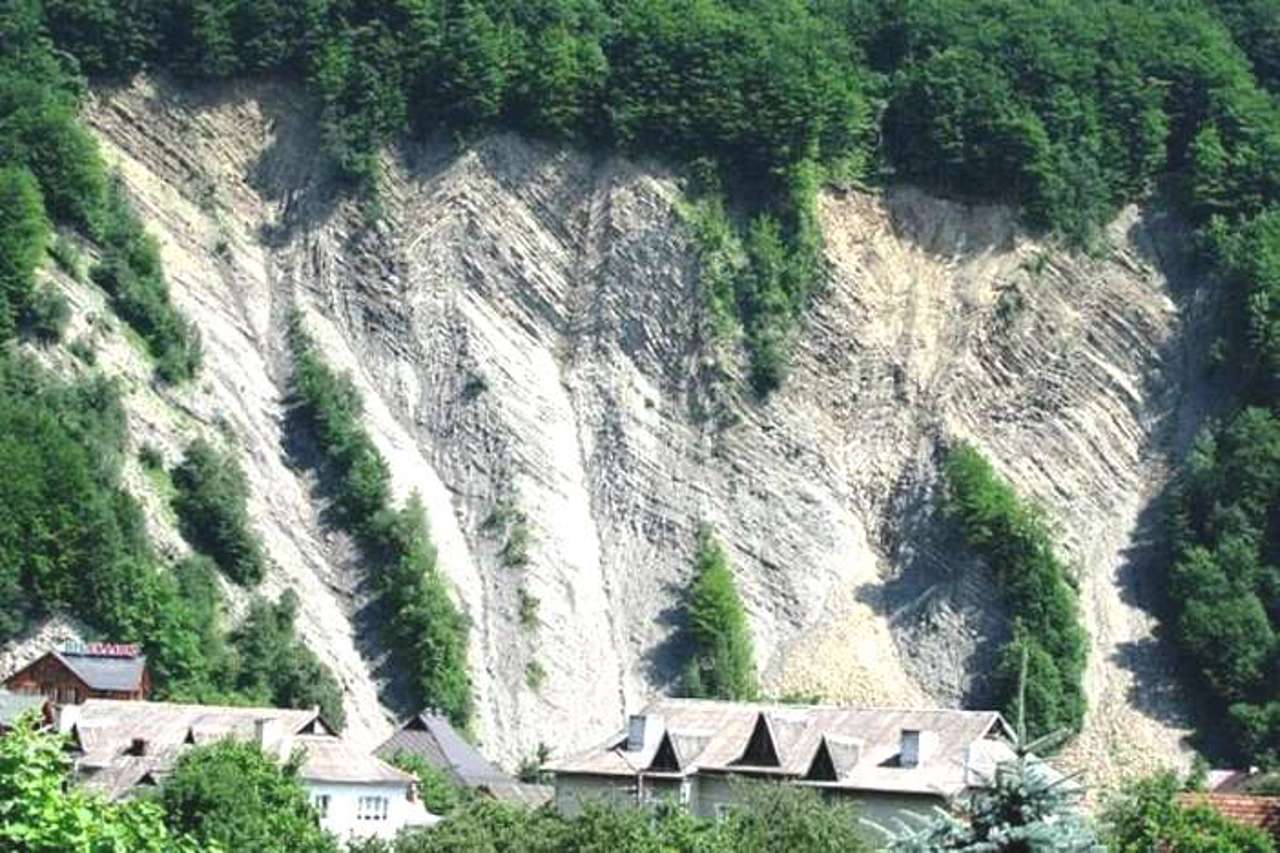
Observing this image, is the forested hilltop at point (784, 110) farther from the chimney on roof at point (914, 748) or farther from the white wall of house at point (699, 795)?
the chimney on roof at point (914, 748)

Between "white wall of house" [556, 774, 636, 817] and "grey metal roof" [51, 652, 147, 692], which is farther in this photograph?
"grey metal roof" [51, 652, 147, 692]

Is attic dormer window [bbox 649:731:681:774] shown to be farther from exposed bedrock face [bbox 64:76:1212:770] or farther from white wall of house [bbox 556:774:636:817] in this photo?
exposed bedrock face [bbox 64:76:1212:770]

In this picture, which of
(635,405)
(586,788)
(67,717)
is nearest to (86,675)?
(67,717)

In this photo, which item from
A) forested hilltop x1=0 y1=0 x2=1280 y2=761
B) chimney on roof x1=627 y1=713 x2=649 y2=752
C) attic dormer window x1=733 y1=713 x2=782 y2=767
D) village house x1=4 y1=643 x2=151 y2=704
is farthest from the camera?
forested hilltop x1=0 y1=0 x2=1280 y2=761

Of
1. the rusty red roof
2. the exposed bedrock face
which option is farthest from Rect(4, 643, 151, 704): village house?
the rusty red roof

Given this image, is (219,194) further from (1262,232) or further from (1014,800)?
(1014,800)

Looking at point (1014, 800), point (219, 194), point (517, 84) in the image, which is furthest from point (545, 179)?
point (1014, 800)
